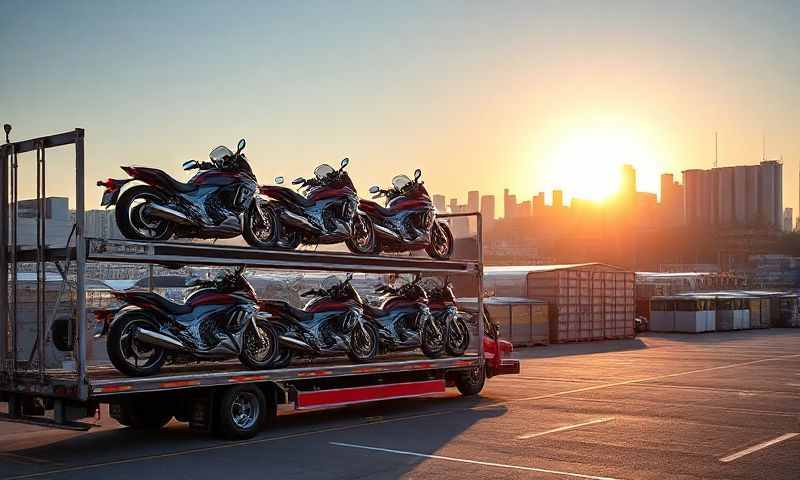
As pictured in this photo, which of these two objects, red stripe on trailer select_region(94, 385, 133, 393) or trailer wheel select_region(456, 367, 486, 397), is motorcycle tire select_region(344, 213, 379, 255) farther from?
red stripe on trailer select_region(94, 385, 133, 393)

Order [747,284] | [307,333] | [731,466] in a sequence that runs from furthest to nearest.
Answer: [747,284] < [307,333] < [731,466]

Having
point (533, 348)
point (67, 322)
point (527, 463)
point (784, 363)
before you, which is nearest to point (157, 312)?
point (67, 322)

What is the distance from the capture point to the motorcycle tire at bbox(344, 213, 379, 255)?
16062 millimetres

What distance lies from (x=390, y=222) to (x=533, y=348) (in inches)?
762

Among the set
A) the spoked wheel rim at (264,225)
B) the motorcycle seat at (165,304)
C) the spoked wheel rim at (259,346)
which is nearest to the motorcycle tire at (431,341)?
the spoked wheel rim at (259,346)

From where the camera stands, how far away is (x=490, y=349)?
19.3m

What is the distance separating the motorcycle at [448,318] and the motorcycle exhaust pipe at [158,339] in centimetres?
631

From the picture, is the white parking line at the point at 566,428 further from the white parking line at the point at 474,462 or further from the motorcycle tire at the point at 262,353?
the motorcycle tire at the point at 262,353

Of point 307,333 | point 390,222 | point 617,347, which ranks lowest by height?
point 617,347

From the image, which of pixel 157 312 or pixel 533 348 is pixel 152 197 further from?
pixel 533 348

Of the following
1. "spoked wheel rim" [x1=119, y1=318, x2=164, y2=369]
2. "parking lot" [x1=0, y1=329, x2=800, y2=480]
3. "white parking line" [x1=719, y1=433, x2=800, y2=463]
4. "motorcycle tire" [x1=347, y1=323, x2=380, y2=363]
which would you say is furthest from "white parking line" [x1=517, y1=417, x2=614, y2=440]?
"spoked wheel rim" [x1=119, y1=318, x2=164, y2=369]

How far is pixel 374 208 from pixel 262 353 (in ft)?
13.9

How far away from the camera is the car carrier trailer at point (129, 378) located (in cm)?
1145

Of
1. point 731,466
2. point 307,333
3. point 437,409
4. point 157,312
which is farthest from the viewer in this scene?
point 437,409
